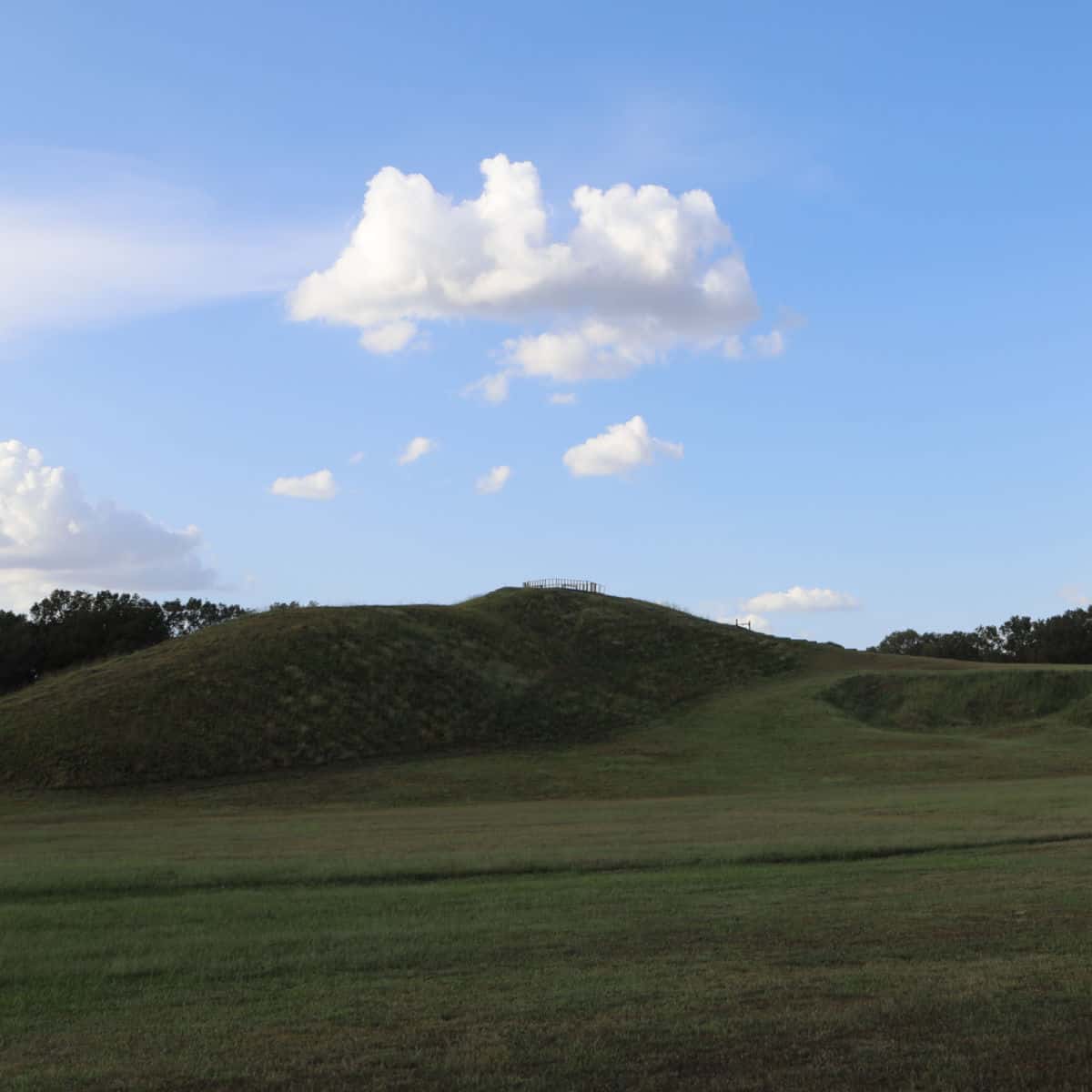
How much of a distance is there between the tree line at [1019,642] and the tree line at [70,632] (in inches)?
2572

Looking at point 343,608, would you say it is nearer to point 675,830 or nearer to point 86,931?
point 675,830

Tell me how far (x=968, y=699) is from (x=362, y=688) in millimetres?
33383

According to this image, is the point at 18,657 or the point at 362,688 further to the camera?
the point at 18,657

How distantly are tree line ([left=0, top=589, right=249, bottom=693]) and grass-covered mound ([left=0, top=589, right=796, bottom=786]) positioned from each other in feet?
75.6

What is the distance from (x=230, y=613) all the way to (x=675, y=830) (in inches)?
3927

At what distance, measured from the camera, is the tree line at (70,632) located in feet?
307

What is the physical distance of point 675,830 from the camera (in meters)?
28.1


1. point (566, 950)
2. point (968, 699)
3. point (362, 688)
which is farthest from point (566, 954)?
point (968, 699)

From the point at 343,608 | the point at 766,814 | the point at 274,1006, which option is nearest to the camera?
the point at 274,1006

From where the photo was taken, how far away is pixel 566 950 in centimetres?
1349

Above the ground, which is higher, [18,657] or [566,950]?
[18,657]

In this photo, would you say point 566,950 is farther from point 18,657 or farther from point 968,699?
point 18,657

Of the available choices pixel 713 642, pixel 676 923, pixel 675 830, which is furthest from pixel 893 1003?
pixel 713 642

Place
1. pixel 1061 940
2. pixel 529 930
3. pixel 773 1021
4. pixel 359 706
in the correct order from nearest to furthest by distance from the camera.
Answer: pixel 773 1021, pixel 1061 940, pixel 529 930, pixel 359 706
